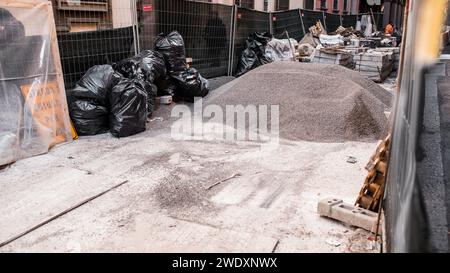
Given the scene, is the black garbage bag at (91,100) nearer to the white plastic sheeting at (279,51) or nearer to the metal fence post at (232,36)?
the metal fence post at (232,36)

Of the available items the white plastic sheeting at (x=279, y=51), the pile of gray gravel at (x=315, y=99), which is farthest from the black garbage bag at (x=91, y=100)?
the white plastic sheeting at (x=279, y=51)

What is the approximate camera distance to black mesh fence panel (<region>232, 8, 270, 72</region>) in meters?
9.91

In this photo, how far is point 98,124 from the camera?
5578mm

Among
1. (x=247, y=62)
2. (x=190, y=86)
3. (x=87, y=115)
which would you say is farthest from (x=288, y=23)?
(x=87, y=115)

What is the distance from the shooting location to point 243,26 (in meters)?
10.2

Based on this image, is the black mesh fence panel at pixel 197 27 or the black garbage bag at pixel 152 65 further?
the black mesh fence panel at pixel 197 27

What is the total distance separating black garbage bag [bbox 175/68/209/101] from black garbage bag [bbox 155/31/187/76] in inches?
6.2

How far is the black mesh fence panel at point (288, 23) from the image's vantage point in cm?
1233

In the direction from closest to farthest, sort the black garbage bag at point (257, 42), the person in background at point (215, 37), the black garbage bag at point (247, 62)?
the person in background at point (215, 37) → the black garbage bag at point (247, 62) → the black garbage bag at point (257, 42)

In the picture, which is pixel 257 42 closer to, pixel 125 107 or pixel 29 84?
pixel 125 107

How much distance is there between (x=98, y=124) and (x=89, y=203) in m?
2.28

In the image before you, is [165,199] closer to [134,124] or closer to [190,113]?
[134,124]

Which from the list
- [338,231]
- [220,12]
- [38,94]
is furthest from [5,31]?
[220,12]

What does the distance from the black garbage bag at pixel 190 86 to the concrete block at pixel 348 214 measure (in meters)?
4.32
